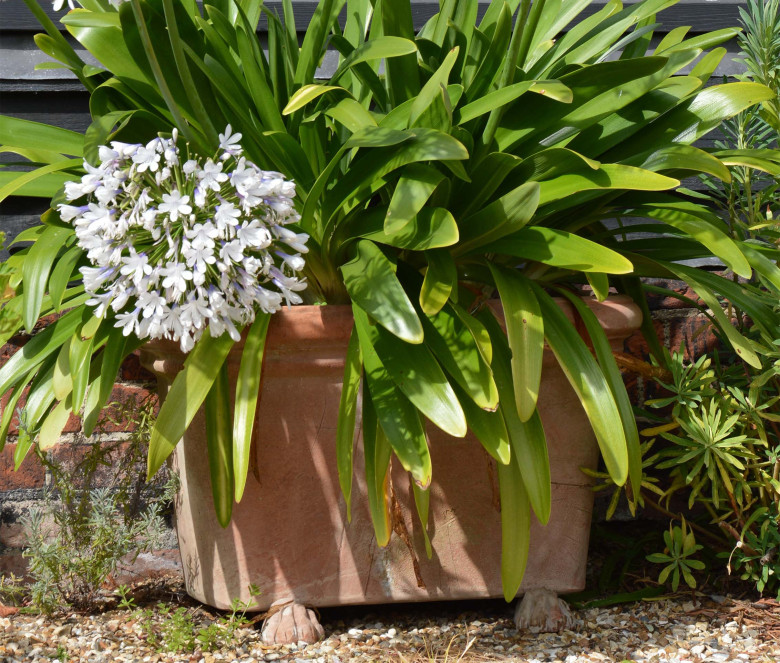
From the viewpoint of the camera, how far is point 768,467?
4.90ft

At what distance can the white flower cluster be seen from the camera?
3.32ft

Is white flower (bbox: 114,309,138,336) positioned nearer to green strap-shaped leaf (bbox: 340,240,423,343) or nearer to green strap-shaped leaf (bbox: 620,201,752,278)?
green strap-shaped leaf (bbox: 340,240,423,343)

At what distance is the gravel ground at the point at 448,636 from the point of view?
1.28m

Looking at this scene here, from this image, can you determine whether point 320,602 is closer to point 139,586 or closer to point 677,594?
point 139,586

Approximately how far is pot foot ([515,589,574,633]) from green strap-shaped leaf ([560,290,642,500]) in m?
0.27

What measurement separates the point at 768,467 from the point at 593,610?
1.40 feet

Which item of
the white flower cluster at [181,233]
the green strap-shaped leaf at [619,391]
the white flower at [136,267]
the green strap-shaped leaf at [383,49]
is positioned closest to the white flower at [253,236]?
the white flower cluster at [181,233]

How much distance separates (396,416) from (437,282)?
0.20 m

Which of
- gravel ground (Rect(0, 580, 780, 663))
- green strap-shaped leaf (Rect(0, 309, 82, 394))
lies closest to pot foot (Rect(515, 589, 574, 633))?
gravel ground (Rect(0, 580, 780, 663))

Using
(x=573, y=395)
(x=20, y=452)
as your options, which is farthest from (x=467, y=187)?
(x=20, y=452)

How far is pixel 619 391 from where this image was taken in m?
1.25

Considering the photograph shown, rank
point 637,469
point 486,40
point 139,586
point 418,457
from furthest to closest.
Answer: point 139,586 → point 486,40 → point 637,469 → point 418,457

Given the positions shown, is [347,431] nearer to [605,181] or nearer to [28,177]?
[605,181]

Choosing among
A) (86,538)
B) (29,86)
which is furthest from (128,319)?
(29,86)
